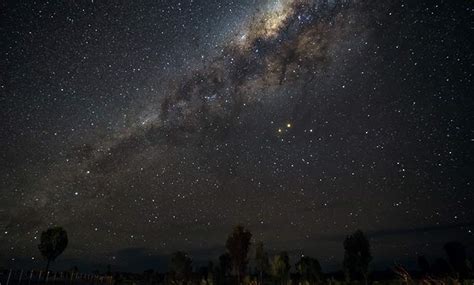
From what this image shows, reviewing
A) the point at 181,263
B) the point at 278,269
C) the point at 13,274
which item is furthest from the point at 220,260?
the point at 13,274

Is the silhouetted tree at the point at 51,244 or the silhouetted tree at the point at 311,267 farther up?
the silhouetted tree at the point at 51,244

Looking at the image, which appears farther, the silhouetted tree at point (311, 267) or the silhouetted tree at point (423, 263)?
the silhouetted tree at point (423, 263)

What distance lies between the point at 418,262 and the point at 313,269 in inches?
2083

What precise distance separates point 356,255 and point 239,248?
2153 centimetres

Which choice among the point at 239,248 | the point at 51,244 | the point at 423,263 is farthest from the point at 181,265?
the point at 423,263

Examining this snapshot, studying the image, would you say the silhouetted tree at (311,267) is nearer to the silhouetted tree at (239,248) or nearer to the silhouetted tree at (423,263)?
the silhouetted tree at (239,248)

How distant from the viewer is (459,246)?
10156cm

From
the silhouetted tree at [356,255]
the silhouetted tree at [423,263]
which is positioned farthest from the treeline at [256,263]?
the silhouetted tree at [423,263]

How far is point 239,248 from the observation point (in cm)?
5691

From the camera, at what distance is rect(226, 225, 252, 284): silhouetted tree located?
5694cm

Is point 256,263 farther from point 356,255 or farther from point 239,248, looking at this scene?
point 356,255

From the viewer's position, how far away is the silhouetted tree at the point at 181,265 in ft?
249

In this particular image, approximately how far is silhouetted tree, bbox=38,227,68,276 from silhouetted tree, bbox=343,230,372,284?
142 ft

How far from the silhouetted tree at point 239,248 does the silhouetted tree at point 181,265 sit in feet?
72.5
